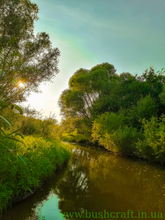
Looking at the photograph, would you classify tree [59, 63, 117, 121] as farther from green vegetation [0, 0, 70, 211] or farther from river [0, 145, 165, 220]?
river [0, 145, 165, 220]

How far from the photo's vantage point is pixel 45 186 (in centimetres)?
655

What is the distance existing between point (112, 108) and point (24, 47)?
20.8 m

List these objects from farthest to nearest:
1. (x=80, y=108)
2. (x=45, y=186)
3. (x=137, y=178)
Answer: (x=80, y=108) < (x=137, y=178) < (x=45, y=186)

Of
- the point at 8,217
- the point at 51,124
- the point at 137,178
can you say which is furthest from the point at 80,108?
the point at 8,217

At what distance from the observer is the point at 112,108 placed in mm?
28016

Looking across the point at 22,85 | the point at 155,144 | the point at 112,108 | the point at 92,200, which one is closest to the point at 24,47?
the point at 22,85

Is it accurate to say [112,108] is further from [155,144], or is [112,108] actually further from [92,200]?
[92,200]

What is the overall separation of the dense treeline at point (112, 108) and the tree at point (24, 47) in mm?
10072

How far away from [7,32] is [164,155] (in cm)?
1256

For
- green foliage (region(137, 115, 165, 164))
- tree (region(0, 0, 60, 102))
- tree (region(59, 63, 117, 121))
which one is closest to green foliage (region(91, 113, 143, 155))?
green foliage (region(137, 115, 165, 164))

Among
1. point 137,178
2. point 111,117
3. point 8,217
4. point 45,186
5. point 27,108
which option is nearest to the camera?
point 8,217

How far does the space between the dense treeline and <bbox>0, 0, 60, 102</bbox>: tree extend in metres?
10.1

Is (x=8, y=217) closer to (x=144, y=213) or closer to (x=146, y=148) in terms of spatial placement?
(x=144, y=213)

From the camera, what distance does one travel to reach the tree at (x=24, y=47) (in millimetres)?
7651
